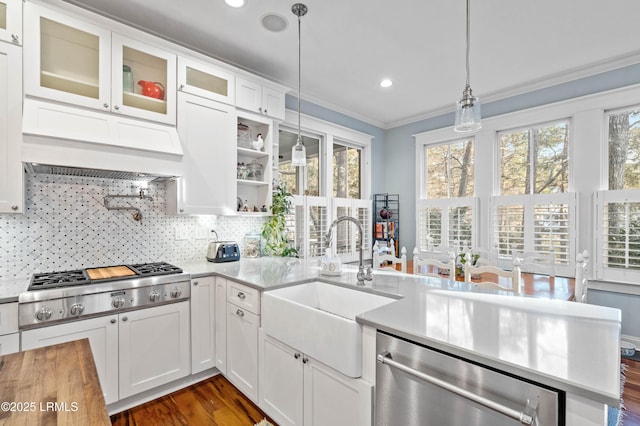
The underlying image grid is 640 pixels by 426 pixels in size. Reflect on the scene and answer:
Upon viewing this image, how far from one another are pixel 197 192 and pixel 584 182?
3871 millimetres

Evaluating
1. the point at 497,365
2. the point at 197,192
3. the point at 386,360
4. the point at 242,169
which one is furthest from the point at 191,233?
the point at 497,365

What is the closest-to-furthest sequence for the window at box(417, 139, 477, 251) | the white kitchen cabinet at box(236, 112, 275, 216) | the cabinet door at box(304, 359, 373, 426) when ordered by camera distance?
1. the cabinet door at box(304, 359, 373, 426)
2. the white kitchen cabinet at box(236, 112, 275, 216)
3. the window at box(417, 139, 477, 251)

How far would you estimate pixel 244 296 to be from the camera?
205 centimetres

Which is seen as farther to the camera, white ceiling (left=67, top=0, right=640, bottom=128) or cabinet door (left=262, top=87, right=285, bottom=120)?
cabinet door (left=262, top=87, right=285, bottom=120)

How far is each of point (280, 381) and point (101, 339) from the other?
116cm

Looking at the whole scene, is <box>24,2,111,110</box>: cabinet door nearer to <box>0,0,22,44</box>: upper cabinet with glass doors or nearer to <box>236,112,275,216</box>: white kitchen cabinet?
<box>0,0,22,44</box>: upper cabinet with glass doors

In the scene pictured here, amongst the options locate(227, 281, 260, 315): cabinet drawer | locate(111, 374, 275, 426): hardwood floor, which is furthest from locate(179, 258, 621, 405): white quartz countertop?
locate(111, 374, 275, 426): hardwood floor

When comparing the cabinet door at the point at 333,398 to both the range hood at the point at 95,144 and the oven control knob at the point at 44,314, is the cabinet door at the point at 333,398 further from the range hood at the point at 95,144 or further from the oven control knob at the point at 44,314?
the range hood at the point at 95,144

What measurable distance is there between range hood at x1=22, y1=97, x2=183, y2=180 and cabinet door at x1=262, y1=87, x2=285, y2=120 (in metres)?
0.94

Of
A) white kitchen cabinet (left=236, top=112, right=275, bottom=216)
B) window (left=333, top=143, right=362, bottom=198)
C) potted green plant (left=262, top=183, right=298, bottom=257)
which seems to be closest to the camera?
white kitchen cabinet (left=236, top=112, right=275, bottom=216)

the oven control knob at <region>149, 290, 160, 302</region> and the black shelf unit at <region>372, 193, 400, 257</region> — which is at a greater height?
the black shelf unit at <region>372, 193, 400, 257</region>

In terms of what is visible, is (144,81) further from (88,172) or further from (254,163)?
(254,163)

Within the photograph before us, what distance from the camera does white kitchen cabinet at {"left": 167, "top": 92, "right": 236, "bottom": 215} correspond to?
250cm

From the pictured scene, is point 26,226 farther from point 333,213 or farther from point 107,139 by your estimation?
point 333,213
